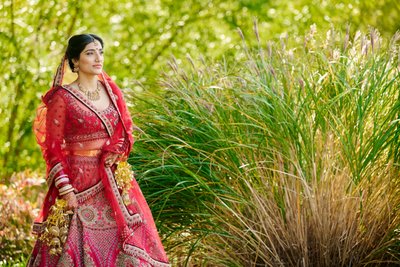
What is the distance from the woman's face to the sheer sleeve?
0.17 meters

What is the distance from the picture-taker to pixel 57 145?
13.4 feet

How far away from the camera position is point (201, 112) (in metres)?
4.90

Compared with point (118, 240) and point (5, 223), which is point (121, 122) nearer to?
point (118, 240)

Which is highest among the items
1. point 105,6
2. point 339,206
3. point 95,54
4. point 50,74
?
point 105,6

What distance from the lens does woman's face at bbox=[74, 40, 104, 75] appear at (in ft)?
13.6

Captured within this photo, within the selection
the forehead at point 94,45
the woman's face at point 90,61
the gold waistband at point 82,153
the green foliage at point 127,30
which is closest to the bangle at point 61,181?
the gold waistband at point 82,153

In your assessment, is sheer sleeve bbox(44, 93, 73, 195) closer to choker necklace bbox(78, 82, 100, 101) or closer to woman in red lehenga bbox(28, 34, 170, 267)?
woman in red lehenga bbox(28, 34, 170, 267)

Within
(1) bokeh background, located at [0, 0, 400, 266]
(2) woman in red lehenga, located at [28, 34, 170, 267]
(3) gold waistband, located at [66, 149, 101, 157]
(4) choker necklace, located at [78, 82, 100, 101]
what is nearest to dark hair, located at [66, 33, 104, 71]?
(2) woman in red lehenga, located at [28, 34, 170, 267]

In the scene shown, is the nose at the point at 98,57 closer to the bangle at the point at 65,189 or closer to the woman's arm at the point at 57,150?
the woman's arm at the point at 57,150

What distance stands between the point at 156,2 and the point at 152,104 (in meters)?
5.10

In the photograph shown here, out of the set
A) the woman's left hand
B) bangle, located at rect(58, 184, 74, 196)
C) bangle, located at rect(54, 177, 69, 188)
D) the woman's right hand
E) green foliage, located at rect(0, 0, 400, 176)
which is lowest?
the woman's right hand

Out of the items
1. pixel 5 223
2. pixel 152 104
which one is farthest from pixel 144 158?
pixel 5 223

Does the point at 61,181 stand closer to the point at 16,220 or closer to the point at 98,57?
the point at 98,57

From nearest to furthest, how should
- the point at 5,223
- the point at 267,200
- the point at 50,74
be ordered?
1. the point at 267,200
2. the point at 5,223
3. the point at 50,74
